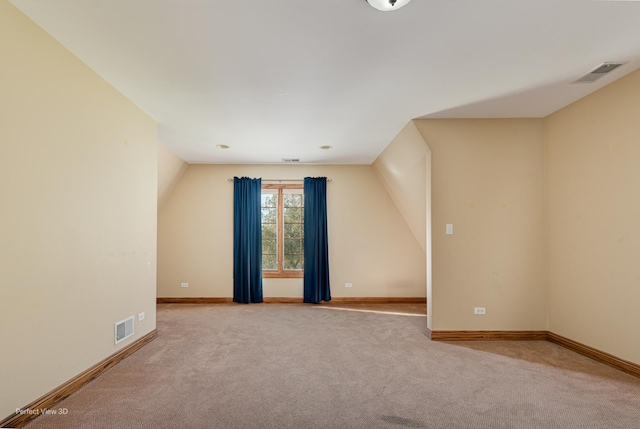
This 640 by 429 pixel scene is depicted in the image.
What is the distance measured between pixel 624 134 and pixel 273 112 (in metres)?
3.33

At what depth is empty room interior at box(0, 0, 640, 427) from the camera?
6.39 ft

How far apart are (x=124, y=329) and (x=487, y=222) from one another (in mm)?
4151

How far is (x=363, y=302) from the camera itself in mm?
5898

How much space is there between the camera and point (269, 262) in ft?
19.8

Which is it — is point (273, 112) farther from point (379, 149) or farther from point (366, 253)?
point (366, 253)

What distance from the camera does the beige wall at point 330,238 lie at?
586cm

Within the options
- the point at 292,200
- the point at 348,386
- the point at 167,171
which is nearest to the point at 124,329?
the point at 348,386

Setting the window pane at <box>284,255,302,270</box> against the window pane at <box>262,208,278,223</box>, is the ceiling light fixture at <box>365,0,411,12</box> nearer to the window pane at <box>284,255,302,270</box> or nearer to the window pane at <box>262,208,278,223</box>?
the window pane at <box>262,208,278,223</box>

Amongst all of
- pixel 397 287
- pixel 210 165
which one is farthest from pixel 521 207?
pixel 210 165

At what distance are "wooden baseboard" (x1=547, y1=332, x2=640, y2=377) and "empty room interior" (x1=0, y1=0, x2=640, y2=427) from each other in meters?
0.01

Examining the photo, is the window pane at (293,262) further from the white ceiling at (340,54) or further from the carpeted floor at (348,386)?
the white ceiling at (340,54)

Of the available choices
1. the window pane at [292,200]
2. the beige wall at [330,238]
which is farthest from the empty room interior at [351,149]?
the window pane at [292,200]

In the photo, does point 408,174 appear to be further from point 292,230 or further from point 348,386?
point 348,386

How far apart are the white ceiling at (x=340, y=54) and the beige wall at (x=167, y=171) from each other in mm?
1424
